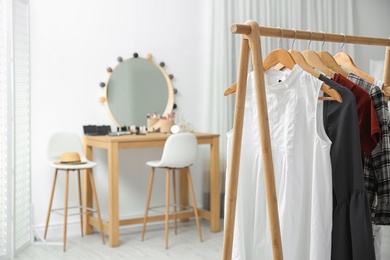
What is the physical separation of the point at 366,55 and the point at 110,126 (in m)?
3.13

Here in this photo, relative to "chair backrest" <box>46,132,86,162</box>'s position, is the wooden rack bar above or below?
above

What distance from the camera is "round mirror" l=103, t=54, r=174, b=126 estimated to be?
5.04 meters

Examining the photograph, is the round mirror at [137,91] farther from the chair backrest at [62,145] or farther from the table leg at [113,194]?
the table leg at [113,194]

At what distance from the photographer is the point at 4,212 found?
406 centimetres

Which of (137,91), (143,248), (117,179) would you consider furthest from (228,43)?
(143,248)

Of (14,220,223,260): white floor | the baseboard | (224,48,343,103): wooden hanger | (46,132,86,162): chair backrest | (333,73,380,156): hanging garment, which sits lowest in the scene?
(14,220,223,260): white floor

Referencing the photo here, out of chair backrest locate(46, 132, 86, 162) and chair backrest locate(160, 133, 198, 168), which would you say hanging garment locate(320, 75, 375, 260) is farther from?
chair backrest locate(46, 132, 86, 162)

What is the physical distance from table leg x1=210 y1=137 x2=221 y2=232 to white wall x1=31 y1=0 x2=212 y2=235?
1.64ft

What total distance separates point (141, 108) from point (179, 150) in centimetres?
83

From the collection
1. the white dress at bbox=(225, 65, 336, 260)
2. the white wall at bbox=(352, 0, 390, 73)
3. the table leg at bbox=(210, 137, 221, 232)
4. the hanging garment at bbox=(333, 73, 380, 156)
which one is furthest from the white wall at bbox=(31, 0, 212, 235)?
the hanging garment at bbox=(333, 73, 380, 156)

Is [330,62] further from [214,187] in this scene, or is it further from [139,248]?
[214,187]

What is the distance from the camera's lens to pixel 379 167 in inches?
96.9

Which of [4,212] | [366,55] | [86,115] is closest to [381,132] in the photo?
[4,212]

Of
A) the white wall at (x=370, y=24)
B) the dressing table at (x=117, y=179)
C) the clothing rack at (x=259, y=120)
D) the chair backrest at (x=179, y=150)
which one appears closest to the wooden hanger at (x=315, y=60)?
the clothing rack at (x=259, y=120)
